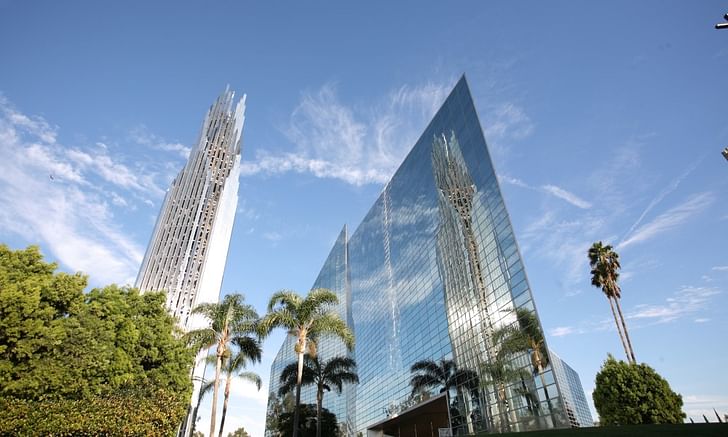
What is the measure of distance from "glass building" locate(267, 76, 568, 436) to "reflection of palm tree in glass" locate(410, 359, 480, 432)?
10cm

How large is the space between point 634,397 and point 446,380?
17878 millimetres

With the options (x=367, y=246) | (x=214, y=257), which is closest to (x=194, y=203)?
(x=214, y=257)

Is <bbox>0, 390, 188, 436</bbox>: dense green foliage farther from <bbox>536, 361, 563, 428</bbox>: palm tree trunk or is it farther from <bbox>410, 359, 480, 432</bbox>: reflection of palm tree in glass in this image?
<bbox>536, 361, 563, 428</bbox>: palm tree trunk

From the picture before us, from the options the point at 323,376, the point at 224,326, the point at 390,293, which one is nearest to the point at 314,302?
the point at 224,326

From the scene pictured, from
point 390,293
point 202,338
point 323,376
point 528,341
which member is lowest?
point 528,341

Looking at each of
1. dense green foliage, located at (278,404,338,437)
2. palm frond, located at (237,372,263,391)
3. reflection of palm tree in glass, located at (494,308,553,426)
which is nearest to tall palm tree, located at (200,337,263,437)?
palm frond, located at (237,372,263,391)

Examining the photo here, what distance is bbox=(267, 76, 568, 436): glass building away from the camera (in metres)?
27.3

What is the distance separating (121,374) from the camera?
22.5 meters

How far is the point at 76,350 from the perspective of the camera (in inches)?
752

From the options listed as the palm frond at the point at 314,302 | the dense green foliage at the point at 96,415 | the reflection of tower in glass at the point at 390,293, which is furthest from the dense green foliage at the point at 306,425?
the dense green foliage at the point at 96,415

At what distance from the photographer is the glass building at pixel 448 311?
2730 centimetres

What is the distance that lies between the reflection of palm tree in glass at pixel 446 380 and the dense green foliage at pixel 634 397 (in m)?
10.8

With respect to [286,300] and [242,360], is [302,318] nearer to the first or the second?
[286,300]

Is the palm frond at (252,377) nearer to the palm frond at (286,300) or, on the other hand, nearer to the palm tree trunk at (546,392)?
the palm frond at (286,300)
